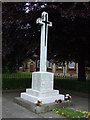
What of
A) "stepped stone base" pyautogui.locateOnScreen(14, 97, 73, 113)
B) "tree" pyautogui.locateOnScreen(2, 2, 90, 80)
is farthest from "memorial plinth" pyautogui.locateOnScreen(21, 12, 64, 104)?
"tree" pyautogui.locateOnScreen(2, 2, 90, 80)

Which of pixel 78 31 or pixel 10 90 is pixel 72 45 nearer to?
pixel 78 31

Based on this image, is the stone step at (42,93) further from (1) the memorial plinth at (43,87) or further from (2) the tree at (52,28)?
(2) the tree at (52,28)

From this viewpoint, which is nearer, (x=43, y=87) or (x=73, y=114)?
(x=73, y=114)

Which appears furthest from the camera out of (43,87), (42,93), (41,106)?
(43,87)

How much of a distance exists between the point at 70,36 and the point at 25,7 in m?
2.83

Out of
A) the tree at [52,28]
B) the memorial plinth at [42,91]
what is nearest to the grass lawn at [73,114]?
the memorial plinth at [42,91]

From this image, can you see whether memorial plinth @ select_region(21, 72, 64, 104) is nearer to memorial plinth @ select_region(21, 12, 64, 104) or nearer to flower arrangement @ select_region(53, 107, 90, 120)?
memorial plinth @ select_region(21, 12, 64, 104)

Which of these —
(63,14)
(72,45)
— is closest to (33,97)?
(63,14)

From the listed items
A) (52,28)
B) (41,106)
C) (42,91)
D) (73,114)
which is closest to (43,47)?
(42,91)

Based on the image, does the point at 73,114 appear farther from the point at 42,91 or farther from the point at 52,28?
the point at 52,28

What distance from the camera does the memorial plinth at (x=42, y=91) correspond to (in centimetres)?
809

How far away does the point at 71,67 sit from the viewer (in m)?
34.7

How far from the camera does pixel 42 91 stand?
8.16 metres

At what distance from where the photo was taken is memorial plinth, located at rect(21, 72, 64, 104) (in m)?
8.09
